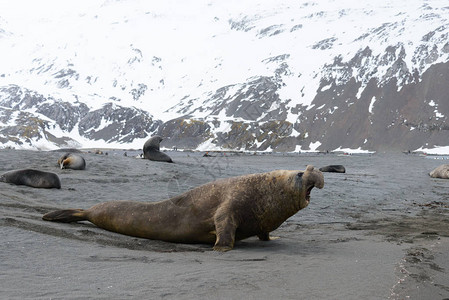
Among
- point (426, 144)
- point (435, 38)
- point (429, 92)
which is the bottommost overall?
point (426, 144)

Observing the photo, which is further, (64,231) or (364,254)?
(64,231)

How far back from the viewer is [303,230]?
8.79 meters

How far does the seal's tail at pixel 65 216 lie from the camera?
7.55 metres

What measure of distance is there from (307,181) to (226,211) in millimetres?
1328

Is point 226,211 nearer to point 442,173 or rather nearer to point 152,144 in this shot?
point 152,144

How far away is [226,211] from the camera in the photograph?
675 centimetres

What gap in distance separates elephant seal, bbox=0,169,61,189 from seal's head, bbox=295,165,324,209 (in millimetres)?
8145

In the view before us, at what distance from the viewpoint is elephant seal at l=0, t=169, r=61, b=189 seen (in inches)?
481

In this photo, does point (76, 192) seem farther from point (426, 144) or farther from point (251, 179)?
point (426, 144)

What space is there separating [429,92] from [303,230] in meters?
158

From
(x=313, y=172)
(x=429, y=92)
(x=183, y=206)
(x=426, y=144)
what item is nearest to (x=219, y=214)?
(x=183, y=206)

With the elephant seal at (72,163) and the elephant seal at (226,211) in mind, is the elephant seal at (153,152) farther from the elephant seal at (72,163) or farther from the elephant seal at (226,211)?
the elephant seal at (226,211)

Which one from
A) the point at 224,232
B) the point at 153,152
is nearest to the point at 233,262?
the point at 224,232

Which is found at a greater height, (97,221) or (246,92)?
(246,92)
